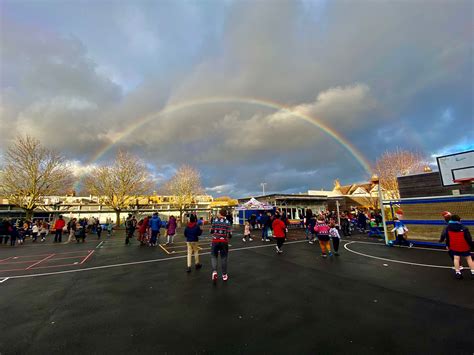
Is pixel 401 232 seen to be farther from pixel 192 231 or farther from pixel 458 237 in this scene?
pixel 192 231

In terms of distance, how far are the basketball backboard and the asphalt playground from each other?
20.8 ft

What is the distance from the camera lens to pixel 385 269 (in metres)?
7.14

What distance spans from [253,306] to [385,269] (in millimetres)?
5261

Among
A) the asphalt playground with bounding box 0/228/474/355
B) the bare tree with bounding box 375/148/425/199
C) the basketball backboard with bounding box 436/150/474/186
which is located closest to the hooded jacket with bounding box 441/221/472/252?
the asphalt playground with bounding box 0/228/474/355

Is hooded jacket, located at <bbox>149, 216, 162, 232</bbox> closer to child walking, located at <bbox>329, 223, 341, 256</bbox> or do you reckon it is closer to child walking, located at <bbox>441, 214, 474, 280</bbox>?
child walking, located at <bbox>329, 223, 341, 256</bbox>

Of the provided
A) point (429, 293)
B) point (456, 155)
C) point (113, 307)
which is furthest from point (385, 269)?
point (456, 155)

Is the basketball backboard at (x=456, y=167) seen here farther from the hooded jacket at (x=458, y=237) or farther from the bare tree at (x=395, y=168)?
the bare tree at (x=395, y=168)

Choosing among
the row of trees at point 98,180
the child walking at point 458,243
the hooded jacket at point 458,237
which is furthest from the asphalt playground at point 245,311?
the row of trees at point 98,180

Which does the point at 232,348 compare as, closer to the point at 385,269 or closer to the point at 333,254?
the point at 385,269

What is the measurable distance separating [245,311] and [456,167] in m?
13.4

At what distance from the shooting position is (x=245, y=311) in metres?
4.26

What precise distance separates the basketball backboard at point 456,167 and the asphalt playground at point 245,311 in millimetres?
6344

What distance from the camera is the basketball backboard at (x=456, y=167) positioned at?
1066 cm

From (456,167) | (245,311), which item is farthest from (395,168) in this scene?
(245,311)
